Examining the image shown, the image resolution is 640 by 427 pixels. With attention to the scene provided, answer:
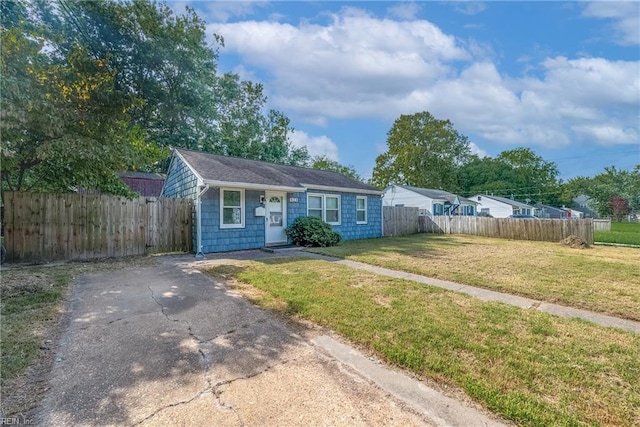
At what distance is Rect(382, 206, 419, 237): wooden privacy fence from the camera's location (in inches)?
683

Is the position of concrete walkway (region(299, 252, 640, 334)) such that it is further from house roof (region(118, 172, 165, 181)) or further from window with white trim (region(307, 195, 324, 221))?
house roof (region(118, 172, 165, 181))

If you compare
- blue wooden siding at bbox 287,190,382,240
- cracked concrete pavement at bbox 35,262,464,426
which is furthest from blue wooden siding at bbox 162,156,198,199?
cracked concrete pavement at bbox 35,262,464,426

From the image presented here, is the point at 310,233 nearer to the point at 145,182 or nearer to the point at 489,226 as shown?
the point at 489,226

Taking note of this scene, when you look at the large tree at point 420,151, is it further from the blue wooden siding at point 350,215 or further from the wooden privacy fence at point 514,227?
the blue wooden siding at point 350,215

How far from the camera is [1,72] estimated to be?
5.74 m

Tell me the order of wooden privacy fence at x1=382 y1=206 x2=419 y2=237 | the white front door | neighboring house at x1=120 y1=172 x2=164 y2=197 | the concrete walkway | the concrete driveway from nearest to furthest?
1. the concrete driveway
2. the concrete walkway
3. the white front door
4. wooden privacy fence at x1=382 y1=206 x2=419 y2=237
5. neighboring house at x1=120 y1=172 x2=164 y2=197

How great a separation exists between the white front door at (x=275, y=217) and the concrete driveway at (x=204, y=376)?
23.4ft

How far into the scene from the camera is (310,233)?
11672 millimetres

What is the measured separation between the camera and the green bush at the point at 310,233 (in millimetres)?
11641

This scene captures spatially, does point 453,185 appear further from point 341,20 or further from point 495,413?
point 495,413

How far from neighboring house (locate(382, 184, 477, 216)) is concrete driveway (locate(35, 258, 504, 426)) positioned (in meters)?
24.5

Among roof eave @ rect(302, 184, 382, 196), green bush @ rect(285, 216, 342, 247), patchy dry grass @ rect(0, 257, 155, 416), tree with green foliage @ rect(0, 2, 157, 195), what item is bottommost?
patchy dry grass @ rect(0, 257, 155, 416)

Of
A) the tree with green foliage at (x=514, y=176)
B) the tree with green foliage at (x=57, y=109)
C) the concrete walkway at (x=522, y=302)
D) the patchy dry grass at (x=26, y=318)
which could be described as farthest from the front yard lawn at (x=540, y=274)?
the tree with green foliage at (x=514, y=176)

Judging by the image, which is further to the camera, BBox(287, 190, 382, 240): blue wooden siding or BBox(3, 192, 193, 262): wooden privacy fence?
BBox(287, 190, 382, 240): blue wooden siding
